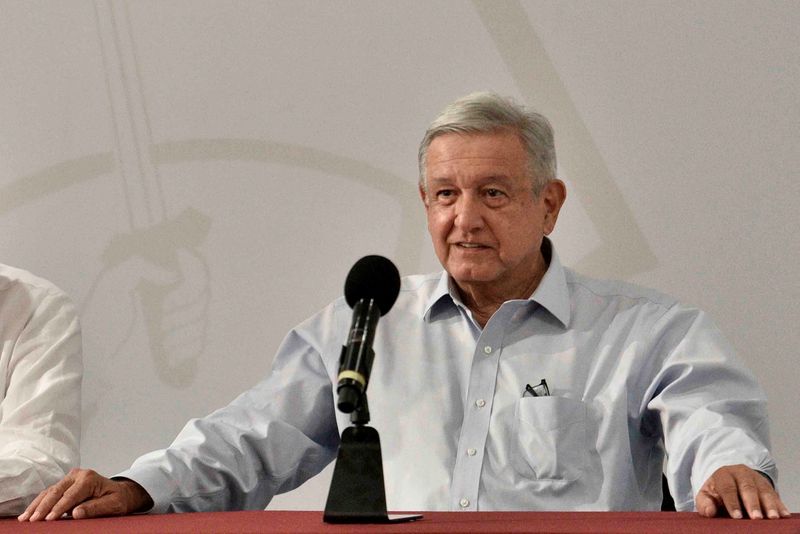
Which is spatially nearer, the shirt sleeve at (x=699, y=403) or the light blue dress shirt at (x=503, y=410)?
the shirt sleeve at (x=699, y=403)

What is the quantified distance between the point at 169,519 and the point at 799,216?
1857 millimetres

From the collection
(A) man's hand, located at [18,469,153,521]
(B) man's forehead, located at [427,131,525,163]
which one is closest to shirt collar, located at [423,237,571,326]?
(B) man's forehead, located at [427,131,525,163]

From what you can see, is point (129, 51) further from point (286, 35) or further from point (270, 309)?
point (270, 309)

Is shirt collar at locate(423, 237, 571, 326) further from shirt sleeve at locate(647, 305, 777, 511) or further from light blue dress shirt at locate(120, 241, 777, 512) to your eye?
shirt sleeve at locate(647, 305, 777, 511)

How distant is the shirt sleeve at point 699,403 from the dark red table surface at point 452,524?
33 cm

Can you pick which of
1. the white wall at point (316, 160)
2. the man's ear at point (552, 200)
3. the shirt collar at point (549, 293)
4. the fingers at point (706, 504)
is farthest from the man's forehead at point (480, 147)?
the fingers at point (706, 504)

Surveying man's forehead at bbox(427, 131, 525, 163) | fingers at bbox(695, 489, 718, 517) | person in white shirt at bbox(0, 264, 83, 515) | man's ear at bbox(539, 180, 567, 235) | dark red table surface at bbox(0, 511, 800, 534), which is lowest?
fingers at bbox(695, 489, 718, 517)

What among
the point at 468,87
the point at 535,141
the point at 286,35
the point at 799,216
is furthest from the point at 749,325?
the point at 286,35

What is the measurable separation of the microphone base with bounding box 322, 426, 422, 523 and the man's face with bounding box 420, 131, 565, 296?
1036mm

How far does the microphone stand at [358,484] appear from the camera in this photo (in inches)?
66.5

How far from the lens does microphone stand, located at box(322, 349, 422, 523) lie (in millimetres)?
1688

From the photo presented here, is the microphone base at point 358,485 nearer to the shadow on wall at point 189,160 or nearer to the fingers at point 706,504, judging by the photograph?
the fingers at point 706,504

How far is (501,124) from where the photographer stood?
2.74 metres

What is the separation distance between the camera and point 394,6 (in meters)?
3.34
